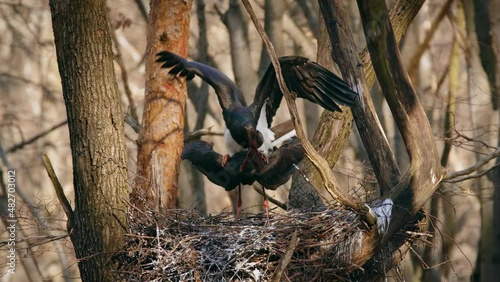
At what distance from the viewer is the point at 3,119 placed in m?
10.9

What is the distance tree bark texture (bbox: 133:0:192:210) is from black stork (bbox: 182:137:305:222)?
0.19 meters

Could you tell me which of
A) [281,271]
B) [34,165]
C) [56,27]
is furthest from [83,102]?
[34,165]

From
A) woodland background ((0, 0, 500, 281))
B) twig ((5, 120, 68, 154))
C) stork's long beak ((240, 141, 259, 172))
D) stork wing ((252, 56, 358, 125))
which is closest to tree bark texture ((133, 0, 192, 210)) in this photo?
stork's long beak ((240, 141, 259, 172))

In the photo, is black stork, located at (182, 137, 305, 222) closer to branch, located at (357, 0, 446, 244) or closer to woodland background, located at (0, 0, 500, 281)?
branch, located at (357, 0, 446, 244)

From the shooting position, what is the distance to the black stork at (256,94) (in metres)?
5.80

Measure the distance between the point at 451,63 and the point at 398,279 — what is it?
18.5ft

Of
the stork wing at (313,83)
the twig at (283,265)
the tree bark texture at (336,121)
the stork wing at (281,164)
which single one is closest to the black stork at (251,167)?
the stork wing at (281,164)

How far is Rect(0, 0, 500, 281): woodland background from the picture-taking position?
10.6 metres

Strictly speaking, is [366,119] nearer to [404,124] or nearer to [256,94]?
[404,124]

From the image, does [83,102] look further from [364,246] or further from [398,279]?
[398,279]

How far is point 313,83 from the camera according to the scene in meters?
5.77

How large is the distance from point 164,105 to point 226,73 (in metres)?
4.14

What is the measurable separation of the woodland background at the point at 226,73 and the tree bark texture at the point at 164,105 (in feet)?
11.8

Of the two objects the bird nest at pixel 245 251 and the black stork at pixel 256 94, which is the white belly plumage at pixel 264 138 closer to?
the black stork at pixel 256 94
